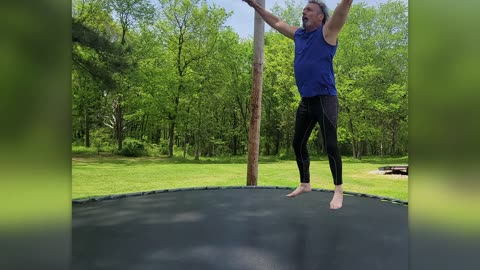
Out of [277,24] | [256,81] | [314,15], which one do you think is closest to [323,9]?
[314,15]

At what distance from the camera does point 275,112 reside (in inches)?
443

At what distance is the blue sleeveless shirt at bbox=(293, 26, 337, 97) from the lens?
1720 millimetres

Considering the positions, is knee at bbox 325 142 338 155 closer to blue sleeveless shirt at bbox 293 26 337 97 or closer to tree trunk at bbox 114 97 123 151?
blue sleeveless shirt at bbox 293 26 337 97

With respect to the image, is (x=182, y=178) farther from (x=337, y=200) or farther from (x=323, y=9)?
(x=323, y=9)

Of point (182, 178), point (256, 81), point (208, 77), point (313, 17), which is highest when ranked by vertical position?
point (208, 77)

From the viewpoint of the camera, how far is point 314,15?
1.83 meters

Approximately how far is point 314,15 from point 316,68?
0.32 metres
